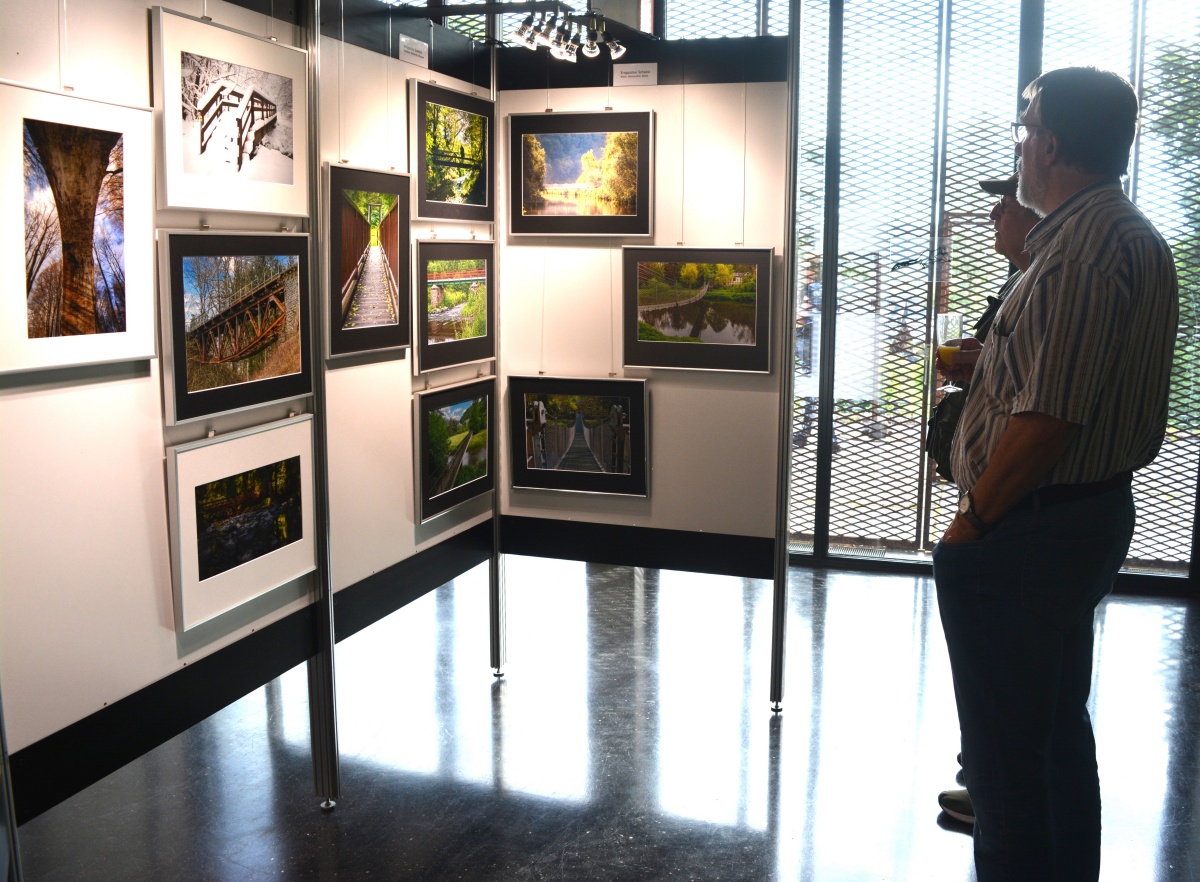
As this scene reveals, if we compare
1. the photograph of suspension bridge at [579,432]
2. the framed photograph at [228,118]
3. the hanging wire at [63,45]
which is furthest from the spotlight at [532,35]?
the hanging wire at [63,45]

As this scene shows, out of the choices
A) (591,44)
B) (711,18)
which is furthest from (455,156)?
(711,18)

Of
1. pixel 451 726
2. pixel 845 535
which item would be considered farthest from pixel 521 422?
pixel 845 535

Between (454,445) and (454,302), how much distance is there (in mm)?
582

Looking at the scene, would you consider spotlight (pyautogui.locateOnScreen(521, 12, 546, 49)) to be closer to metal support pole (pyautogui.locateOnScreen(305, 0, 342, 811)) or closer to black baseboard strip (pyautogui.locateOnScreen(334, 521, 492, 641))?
metal support pole (pyautogui.locateOnScreen(305, 0, 342, 811))

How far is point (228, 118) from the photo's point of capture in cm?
315

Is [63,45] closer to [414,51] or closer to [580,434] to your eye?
[414,51]

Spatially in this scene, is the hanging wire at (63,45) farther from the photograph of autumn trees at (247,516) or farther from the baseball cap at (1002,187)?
the baseball cap at (1002,187)

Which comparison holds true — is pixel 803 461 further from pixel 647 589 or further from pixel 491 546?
pixel 491 546

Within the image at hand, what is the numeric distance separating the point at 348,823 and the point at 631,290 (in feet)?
7.74

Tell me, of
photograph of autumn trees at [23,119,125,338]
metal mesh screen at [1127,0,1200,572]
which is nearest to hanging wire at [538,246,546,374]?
photograph of autumn trees at [23,119,125,338]

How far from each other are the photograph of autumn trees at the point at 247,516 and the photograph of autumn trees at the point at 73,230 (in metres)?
0.62

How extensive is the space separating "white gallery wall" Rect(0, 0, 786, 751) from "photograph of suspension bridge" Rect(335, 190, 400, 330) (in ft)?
0.45

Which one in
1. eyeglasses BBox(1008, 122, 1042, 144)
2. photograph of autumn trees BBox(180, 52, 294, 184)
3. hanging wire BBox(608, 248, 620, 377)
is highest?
photograph of autumn trees BBox(180, 52, 294, 184)

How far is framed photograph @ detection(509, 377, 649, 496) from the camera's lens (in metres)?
4.82
